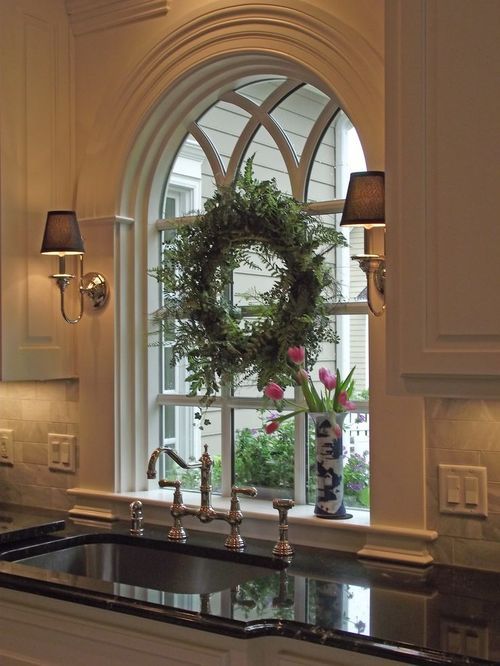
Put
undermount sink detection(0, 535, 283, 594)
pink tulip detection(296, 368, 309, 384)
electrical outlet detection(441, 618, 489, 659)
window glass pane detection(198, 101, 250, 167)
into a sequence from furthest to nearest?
window glass pane detection(198, 101, 250, 167)
pink tulip detection(296, 368, 309, 384)
undermount sink detection(0, 535, 283, 594)
electrical outlet detection(441, 618, 489, 659)

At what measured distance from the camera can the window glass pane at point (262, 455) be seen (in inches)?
117

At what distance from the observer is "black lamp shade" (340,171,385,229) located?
2406mm

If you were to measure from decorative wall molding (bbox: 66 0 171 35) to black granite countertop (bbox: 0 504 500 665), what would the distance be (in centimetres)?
171

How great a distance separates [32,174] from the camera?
3.12 meters

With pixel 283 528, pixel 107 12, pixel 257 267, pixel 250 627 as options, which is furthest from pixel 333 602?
pixel 107 12

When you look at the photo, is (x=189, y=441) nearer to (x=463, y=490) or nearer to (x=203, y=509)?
(x=203, y=509)

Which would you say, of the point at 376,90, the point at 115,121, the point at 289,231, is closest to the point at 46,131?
the point at 115,121

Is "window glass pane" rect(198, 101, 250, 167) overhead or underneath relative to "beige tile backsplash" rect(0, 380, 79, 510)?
overhead

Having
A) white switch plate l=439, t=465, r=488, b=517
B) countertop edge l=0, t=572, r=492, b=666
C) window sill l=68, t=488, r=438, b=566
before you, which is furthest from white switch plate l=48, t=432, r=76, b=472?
white switch plate l=439, t=465, r=488, b=517

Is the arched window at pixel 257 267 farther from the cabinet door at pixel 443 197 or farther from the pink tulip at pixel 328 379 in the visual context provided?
the cabinet door at pixel 443 197

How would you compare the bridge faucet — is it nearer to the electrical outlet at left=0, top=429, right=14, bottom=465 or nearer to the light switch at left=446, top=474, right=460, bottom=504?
the light switch at left=446, top=474, right=460, bottom=504

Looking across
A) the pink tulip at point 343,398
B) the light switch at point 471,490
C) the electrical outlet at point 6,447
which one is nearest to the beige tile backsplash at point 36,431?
the electrical outlet at point 6,447

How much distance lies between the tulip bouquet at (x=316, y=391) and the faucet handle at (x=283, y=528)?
27 cm

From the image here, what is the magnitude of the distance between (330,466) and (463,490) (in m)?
0.42
